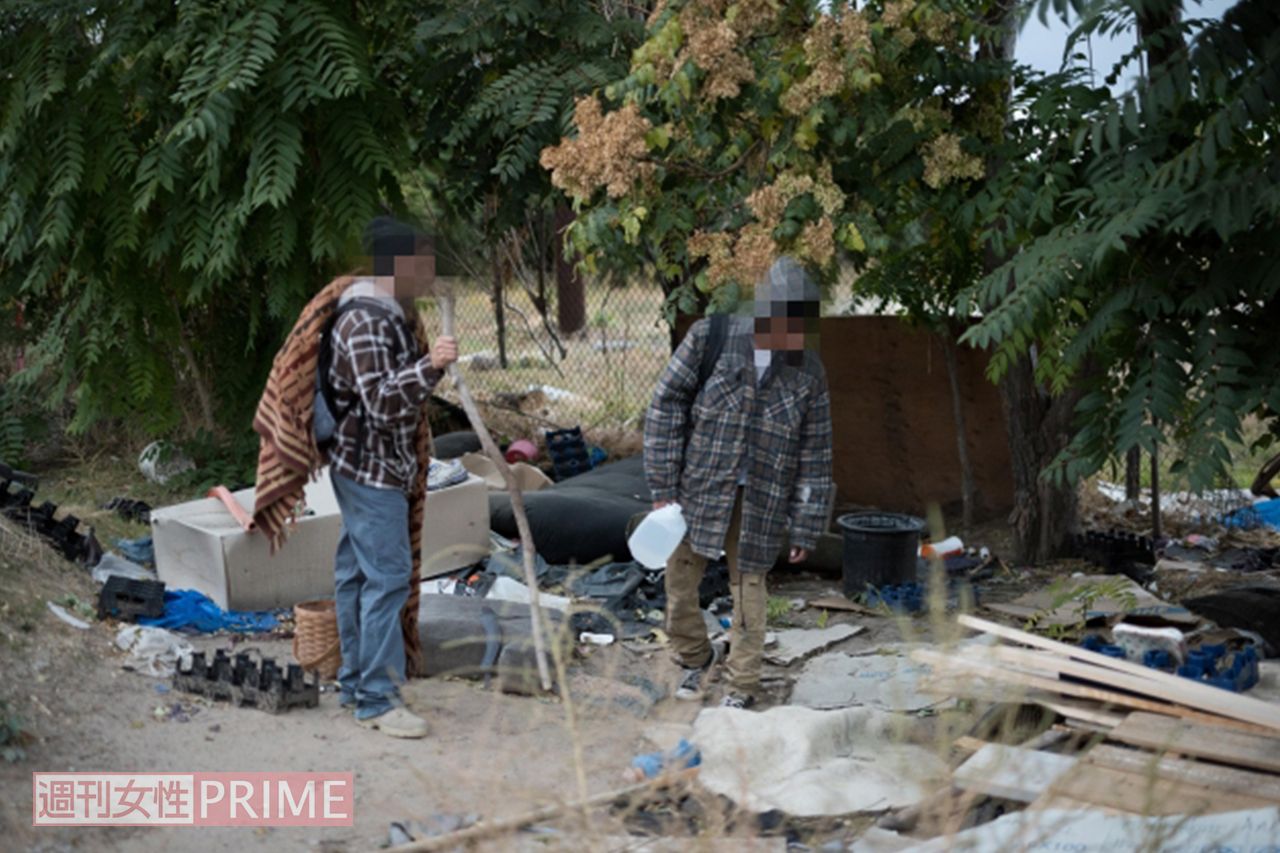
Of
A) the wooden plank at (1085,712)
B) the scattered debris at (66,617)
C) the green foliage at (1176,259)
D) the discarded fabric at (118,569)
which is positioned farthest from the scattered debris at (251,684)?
the green foliage at (1176,259)

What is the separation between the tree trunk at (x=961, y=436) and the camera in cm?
895

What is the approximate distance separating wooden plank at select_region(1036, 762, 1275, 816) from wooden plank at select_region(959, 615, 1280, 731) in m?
0.39

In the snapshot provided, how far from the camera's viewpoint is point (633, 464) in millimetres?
9227

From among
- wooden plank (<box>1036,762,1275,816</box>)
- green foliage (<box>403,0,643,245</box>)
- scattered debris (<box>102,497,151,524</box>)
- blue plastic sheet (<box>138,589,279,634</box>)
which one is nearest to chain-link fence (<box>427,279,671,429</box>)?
green foliage (<box>403,0,643,245</box>)

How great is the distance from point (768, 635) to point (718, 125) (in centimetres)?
270

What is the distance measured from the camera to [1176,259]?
5.34 metres

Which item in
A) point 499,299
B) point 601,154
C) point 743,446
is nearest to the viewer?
point 743,446

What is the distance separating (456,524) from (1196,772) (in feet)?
14.6

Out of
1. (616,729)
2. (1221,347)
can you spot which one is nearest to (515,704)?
(616,729)

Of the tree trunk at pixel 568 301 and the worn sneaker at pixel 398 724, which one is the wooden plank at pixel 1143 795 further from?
the tree trunk at pixel 568 301

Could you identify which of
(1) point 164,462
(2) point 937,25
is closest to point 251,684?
(2) point 937,25

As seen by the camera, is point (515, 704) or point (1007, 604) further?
point (1007, 604)

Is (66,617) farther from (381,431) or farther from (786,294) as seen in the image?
(786,294)

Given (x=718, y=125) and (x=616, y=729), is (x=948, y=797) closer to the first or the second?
(x=616, y=729)
